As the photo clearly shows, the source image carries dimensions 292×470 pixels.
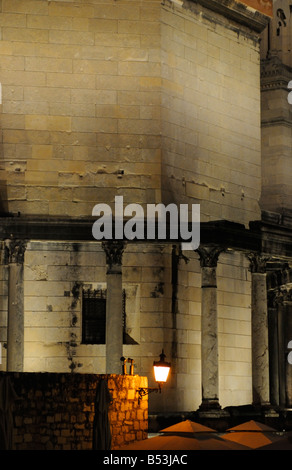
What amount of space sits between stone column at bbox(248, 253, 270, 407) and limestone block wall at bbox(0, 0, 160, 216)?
4221 mm

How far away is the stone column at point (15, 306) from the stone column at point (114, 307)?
257cm

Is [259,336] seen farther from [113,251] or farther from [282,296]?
[282,296]

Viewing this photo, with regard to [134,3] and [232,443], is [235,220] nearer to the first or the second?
[134,3]

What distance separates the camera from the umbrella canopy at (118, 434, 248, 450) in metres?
23.6

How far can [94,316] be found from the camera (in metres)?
33.7

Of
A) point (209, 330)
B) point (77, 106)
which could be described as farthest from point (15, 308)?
point (77, 106)

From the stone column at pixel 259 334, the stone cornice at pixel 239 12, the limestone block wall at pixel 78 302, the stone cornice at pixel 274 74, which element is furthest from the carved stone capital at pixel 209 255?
the stone cornice at pixel 274 74

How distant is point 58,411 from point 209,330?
8610 millimetres

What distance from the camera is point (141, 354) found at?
3322cm

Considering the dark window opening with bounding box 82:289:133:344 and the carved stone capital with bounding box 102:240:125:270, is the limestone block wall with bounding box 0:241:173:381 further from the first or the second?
the carved stone capital with bounding box 102:240:125:270

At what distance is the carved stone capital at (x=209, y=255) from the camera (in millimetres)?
32938

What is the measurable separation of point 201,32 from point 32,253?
953 cm

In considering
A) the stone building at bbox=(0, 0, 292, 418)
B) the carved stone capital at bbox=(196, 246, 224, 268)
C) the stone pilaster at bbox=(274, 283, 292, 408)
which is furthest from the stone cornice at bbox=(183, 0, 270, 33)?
the stone pilaster at bbox=(274, 283, 292, 408)

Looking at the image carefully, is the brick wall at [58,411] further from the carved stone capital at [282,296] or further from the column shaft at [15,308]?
the carved stone capital at [282,296]
